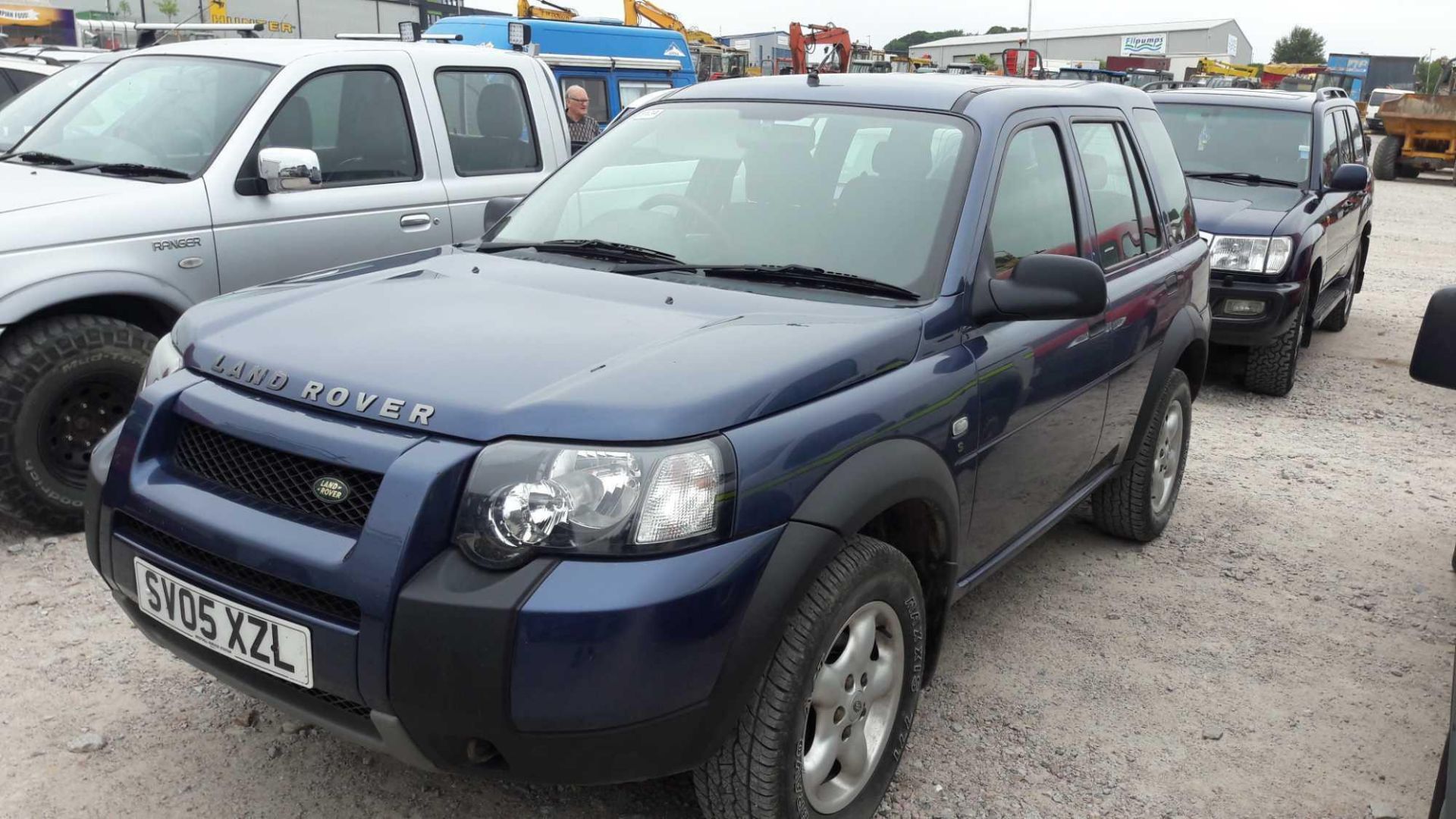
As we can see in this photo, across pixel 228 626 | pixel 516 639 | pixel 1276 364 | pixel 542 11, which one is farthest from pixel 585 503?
pixel 542 11

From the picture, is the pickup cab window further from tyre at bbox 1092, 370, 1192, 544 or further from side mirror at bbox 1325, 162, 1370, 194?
side mirror at bbox 1325, 162, 1370, 194

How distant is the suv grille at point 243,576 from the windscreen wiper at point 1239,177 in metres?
7.18

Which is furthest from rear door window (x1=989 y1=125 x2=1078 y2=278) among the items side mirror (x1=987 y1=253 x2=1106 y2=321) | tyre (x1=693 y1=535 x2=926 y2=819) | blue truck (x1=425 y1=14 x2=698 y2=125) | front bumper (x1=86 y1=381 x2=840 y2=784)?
blue truck (x1=425 y1=14 x2=698 y2=125)

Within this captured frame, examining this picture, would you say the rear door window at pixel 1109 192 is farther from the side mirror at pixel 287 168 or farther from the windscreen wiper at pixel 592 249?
the side mirror at pixel 287 168

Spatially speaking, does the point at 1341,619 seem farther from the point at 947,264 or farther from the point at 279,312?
the point at 279,312

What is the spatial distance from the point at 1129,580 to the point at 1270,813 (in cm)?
153

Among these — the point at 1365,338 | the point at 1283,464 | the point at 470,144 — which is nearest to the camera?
the point at 470,144

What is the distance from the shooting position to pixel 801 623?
7.58 feet

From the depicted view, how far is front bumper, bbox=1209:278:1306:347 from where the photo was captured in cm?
704

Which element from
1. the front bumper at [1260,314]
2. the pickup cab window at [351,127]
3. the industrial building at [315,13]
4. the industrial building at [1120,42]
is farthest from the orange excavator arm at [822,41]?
the industrial building at [1120,42]

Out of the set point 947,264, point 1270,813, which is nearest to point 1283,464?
point 1270,813

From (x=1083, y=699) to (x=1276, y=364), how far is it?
4601mm

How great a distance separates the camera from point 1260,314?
7.09m

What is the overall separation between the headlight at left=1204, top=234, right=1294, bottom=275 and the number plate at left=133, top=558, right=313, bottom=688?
6269mm
